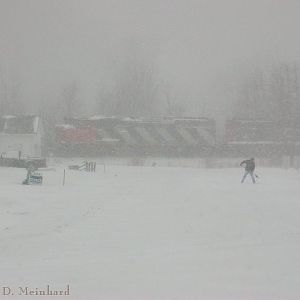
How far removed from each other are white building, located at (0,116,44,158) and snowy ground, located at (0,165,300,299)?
41.7 m

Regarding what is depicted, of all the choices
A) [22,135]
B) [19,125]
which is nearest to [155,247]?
[22,135]

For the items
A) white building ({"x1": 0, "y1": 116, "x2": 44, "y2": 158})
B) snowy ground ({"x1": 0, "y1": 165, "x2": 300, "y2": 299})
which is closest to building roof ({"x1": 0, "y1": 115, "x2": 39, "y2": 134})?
white building ({"x1": 0, "y1": 116, "x2": 44, "y2": 158})

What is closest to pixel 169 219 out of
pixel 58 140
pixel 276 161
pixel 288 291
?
pixel 288 291

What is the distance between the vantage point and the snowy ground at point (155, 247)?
7.82 m

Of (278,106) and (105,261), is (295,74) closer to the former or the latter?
(278,106)

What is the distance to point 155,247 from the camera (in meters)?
10.5

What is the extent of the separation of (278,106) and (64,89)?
3840 centimetres

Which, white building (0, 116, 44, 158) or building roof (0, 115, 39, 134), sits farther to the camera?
building roof (0, 115, 39, 134)

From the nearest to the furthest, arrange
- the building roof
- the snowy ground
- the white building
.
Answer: the snowy ground
the white building
the building roof

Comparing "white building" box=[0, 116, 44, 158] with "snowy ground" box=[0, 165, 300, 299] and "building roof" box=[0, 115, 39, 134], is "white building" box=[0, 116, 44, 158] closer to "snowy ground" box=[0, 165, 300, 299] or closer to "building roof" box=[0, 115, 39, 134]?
"building roof" box=[0, 115, 39, 134]

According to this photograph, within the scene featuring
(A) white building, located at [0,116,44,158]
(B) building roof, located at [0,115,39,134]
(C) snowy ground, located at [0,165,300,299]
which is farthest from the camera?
(B) building roof, located at [0,115,39,134]

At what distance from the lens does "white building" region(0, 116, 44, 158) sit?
59.5 meters

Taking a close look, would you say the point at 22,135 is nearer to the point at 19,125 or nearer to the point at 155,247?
the point at 19,125

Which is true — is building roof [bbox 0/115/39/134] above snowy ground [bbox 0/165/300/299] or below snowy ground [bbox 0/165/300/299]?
above
